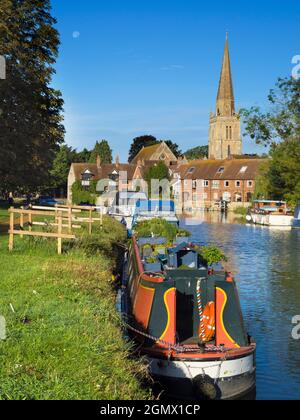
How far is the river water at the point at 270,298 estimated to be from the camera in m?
14.4

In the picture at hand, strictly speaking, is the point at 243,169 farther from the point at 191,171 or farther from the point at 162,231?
the point at 162,231

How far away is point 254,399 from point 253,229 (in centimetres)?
4368

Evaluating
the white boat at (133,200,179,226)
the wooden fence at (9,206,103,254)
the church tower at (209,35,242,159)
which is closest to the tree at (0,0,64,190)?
the white boat at (133,200,179,226)

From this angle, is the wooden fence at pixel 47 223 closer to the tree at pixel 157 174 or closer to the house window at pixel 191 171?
the tree at pixel 157 174

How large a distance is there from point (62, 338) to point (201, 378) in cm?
382

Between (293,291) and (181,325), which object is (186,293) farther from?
(293,291)

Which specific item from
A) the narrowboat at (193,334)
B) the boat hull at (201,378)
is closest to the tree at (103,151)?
the narrowboat at (193,334)

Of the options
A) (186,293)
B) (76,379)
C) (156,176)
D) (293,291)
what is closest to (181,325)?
(186,293)

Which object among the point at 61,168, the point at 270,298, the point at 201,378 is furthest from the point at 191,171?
the point at 201,378

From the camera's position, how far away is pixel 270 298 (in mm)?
22703

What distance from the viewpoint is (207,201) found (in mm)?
99438

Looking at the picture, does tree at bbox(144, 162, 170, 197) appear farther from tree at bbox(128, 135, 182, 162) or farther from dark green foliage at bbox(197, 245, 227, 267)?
dark green foliage at bbox(197, 245, 227, 267)

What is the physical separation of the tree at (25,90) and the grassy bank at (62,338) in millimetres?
19112

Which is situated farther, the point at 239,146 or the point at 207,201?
the point at 239,146
